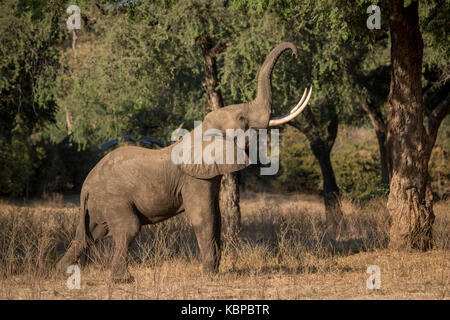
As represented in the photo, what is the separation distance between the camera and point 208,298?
6.68 meters

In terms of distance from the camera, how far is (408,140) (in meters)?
10.2

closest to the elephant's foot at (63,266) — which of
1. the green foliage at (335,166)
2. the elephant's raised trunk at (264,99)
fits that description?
the elephant's raised trunk at (264,99)

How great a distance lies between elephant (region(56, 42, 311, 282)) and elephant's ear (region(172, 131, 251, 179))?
14 millimetres

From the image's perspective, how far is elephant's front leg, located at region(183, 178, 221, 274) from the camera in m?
7.80

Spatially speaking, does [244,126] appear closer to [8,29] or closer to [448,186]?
[8,29]

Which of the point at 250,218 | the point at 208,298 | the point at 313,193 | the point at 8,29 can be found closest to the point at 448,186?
the point at 313,193

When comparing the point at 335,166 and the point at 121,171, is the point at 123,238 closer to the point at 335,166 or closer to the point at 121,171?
the point at 121,171

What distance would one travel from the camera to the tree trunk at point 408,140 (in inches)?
396

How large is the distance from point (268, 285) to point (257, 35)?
5667mm

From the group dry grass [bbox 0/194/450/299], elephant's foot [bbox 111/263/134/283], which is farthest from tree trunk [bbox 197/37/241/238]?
elephant's foot [bbox 111/263/134/283]

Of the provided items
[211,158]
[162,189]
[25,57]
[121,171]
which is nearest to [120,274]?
[162,189]

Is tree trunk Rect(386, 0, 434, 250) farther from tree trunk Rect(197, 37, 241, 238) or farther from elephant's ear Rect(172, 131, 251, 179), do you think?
elephant's ear Rect(172, 131, 251, 179)

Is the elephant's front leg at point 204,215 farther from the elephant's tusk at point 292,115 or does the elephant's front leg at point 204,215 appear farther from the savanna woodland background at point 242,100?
the elephant's tusk at point 292,115

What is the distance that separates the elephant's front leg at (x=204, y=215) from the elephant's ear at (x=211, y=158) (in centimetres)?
16
